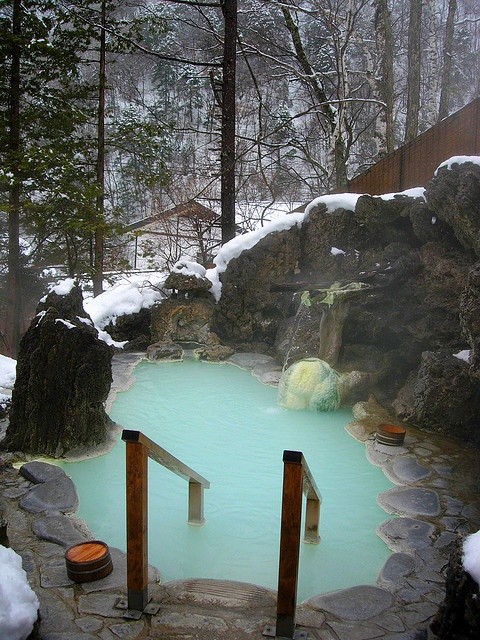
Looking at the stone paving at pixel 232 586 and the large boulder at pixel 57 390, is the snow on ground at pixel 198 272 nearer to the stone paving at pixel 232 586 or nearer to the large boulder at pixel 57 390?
the large boulder at pixel 57 390

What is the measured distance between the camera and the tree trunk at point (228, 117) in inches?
449

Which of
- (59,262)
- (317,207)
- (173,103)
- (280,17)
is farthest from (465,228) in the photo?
(173,103)

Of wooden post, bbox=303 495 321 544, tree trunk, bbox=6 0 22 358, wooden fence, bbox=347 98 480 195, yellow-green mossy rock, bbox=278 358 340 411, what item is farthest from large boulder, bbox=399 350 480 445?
tree trunk, bbox=6 0 22 358

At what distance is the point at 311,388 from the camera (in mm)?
6836

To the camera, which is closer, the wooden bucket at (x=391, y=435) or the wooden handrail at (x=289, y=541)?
the wooden handrail at (x=289, y=541)

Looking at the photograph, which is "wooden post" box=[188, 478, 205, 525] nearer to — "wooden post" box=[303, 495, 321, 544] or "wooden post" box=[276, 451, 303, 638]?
"wooden post" box=[303, 495, 321, 544]

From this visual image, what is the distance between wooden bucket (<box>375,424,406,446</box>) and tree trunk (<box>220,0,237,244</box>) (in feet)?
23.8

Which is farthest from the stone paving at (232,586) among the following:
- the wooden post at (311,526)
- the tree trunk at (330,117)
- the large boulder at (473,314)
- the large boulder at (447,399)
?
the tree trunk at (330,117)

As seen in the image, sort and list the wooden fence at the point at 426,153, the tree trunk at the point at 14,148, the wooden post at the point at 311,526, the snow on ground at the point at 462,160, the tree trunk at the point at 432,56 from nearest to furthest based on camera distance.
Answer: the wooden post at the point at 311,526, the snow on ground at the point at 462,160, the wooden fence at the point at 426,153, the tree trunk at the point at 14,148, the tree trunk at the point at 432,56

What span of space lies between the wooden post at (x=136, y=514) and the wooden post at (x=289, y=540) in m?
0.72

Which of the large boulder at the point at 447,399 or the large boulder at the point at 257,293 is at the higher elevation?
the large boulder at the point at 257,293

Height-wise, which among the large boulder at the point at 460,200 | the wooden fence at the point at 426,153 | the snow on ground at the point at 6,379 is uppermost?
the wooden fence at the point at 426,153

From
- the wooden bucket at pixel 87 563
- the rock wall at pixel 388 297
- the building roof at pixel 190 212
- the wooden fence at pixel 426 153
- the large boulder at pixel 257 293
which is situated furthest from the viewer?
the building roof at pixel 190 212

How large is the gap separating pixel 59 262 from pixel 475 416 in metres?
9.79
